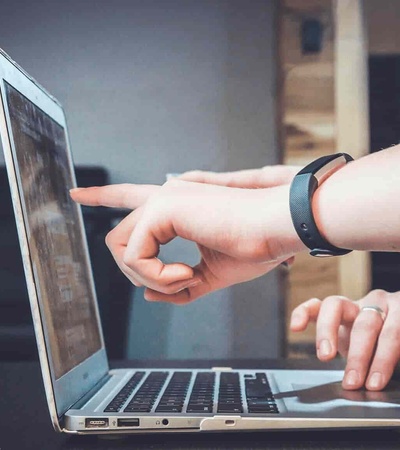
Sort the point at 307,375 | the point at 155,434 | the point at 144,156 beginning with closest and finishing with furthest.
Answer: the point at 155,434, the point at 307,375, the point at 144,156

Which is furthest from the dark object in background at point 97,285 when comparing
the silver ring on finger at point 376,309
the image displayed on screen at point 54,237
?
the silver ring on finger at point 376,309

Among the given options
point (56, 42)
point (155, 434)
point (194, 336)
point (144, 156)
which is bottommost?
point (194, 336)

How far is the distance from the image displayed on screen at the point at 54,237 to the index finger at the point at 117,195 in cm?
5

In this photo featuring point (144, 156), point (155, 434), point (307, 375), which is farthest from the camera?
point (144, 156)

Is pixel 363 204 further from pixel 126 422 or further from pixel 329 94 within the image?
pixel 329 94

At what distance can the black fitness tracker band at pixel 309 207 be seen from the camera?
0.63 m

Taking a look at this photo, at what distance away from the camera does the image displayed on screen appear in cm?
71

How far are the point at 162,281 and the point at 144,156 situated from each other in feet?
2.63

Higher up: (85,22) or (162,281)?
(85,22)

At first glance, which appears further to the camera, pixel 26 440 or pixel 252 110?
pixel 252 110

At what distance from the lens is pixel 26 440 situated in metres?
0.67

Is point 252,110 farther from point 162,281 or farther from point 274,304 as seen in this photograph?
point 162,281

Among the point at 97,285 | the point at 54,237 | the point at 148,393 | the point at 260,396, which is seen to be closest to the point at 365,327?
the point at 260,396

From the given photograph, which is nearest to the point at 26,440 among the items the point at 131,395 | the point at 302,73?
the point at 131,395
